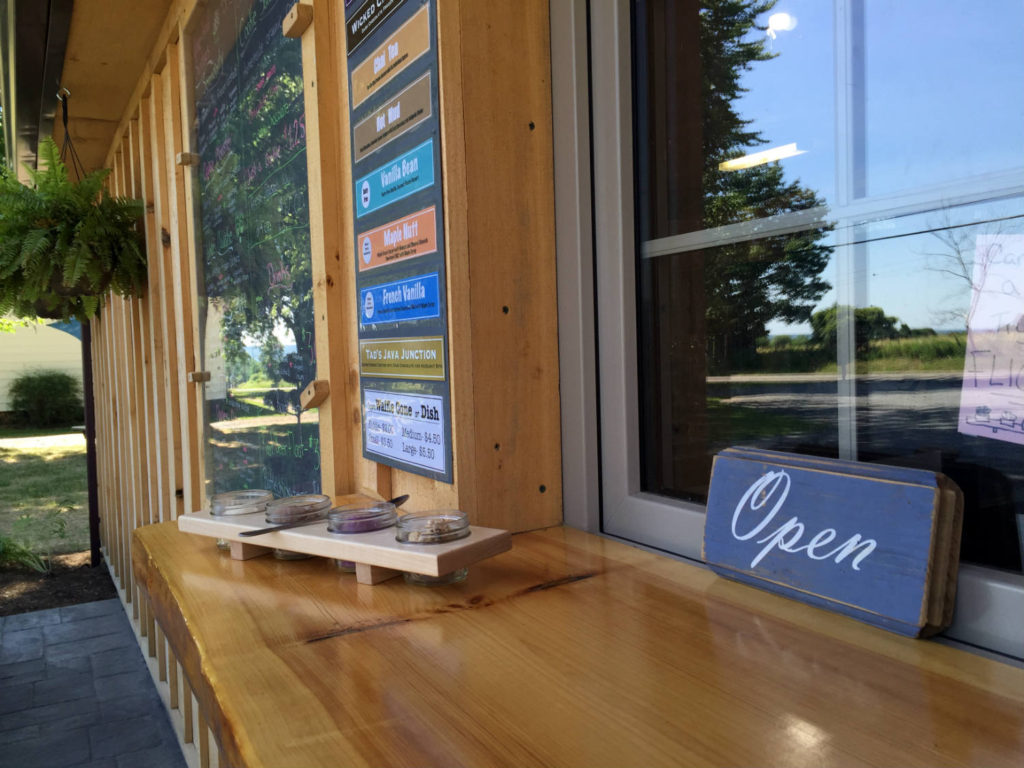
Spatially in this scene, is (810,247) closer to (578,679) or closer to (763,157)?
(763,157)

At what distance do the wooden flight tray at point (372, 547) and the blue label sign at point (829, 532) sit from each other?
0.31m

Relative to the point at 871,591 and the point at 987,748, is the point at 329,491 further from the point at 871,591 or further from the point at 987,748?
the point at 987,748

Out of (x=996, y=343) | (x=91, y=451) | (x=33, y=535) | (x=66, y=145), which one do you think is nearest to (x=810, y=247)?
(x=996, y=343)

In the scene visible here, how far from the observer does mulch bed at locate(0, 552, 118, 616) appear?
5.47m

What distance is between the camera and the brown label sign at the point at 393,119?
1.31 metres

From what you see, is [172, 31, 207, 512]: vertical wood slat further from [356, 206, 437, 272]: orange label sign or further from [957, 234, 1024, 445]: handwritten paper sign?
[957, 234, 1024, 445]: handwritten paper sign

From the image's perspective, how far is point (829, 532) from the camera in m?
0.83

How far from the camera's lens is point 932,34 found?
820 millimetres

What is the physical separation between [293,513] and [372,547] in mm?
255

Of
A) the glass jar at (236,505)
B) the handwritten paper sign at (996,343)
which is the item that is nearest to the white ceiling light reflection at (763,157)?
the handwritten paper sign at (996,343)

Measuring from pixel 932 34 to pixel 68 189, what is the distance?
136 inches

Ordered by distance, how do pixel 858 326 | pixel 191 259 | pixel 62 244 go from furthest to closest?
1. pixel 62 244
2. pixel 191 259
3. pixel 858 326

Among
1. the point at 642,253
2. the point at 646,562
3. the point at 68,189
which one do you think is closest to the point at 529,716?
the point at 646,562

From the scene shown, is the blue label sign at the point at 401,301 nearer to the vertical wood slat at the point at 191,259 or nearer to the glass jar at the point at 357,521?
the glass jar at the point at 357,521
